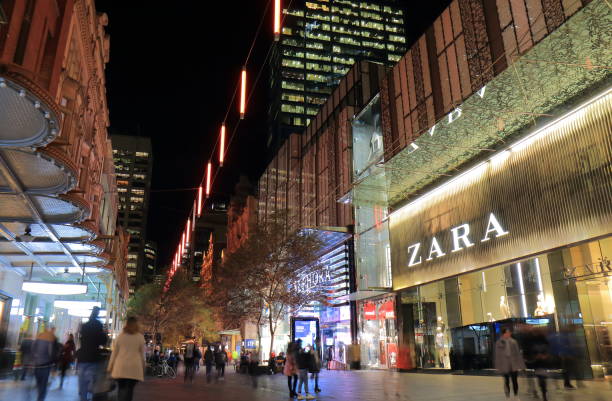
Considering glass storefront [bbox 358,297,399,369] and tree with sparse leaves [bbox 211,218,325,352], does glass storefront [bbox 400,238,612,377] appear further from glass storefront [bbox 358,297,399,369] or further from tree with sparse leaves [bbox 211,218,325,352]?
tree with sparse leaves [bbox 211,218,325,352]

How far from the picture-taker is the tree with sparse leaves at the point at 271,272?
30.2m

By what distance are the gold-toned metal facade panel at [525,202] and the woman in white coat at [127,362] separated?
15170 millimetres

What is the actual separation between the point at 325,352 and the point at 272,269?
1310cm

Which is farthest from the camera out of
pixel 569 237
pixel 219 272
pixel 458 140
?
pixel 219 272

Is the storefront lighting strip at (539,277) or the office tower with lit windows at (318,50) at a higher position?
the office tower with lit windows at (318,50)

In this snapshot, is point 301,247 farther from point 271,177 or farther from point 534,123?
point 271,177

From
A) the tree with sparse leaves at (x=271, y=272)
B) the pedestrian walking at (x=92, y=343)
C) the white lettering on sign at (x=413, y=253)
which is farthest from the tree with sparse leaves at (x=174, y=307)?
the pedestrian walking at (x=92, y=343)

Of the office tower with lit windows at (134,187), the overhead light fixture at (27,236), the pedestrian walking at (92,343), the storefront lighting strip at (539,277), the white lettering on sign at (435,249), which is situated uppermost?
the office tower with lit windows at (134,187)

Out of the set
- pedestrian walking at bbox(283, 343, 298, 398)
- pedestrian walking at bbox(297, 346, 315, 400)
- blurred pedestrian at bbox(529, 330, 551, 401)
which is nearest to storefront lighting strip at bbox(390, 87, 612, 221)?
blurred pedestrian at bbox(529, 330, 551, 401)

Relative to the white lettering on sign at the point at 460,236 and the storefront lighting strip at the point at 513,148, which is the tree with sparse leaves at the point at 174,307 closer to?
the storefront lighting strip at the point at 513,148

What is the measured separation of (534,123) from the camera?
18.7m

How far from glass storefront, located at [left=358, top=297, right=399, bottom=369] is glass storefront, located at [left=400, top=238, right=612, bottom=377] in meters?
0.81

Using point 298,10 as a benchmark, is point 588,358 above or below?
below

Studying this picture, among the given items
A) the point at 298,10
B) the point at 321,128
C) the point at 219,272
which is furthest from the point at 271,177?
the point at 298,10
